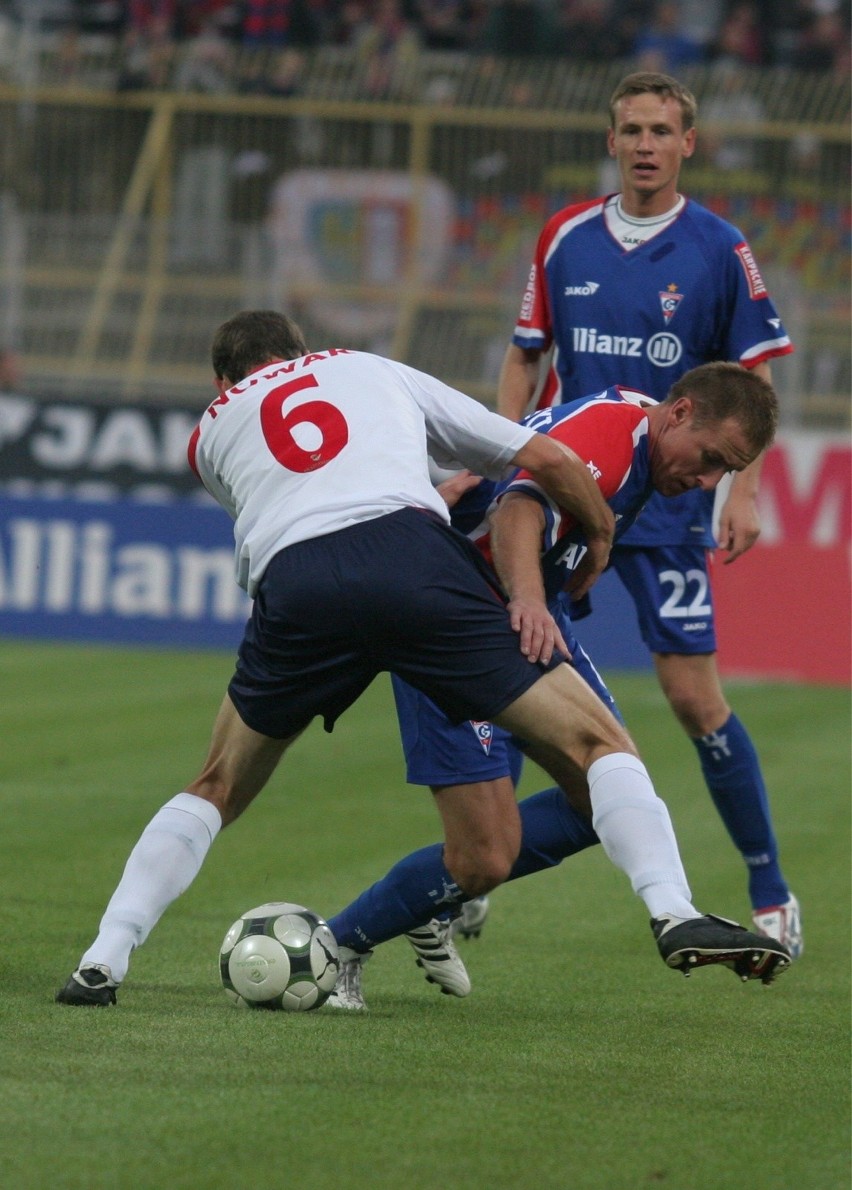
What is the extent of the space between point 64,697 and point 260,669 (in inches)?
300

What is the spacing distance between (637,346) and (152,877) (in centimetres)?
248

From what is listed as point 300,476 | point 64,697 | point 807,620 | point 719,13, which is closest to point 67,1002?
point 300,476

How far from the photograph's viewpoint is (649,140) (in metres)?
5.83

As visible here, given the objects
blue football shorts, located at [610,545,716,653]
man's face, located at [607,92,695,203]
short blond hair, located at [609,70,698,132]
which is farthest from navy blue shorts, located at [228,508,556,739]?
short blond hair, located at [609,70,698,132]

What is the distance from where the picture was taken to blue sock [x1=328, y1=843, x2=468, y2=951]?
483 centimetres

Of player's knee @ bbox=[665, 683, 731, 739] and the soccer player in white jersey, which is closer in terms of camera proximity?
the soccer player in white jersey

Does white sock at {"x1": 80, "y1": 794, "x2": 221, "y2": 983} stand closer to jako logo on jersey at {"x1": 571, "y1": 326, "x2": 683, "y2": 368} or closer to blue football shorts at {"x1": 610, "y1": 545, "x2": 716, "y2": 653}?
blue football shorts at {"x1": 610, "y1": 545, "x2": 716, "y2": 653}

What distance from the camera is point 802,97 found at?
58.4 feet

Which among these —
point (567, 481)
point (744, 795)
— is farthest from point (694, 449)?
point (744, 795)

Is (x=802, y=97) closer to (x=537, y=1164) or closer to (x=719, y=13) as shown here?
(x=719, y=13)

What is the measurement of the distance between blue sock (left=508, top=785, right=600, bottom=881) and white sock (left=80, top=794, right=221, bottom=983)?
0.90 m

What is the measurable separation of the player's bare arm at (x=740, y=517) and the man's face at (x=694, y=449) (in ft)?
4.13

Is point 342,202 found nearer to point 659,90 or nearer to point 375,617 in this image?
point 659,90

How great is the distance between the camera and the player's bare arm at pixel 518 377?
6133mm
